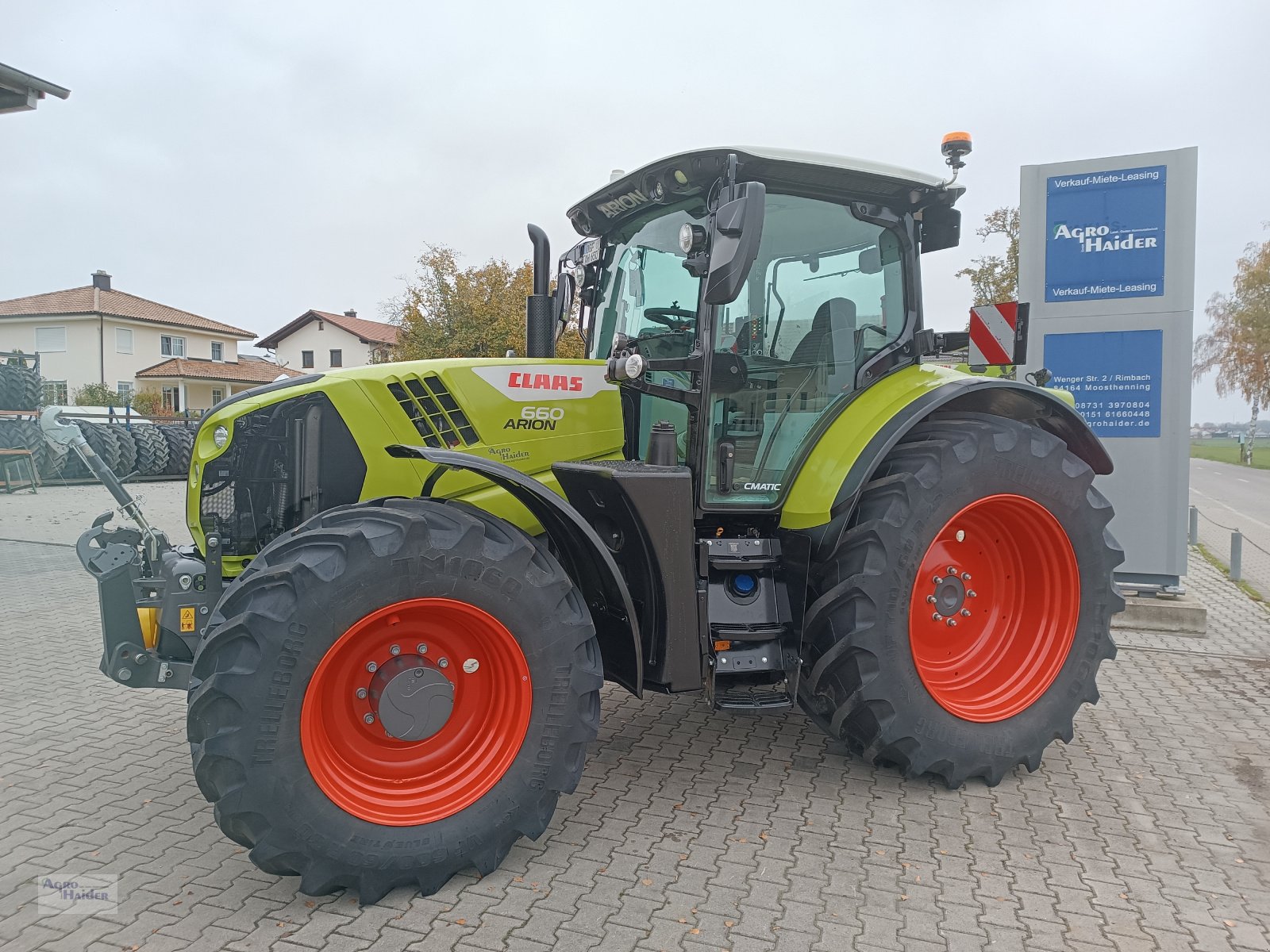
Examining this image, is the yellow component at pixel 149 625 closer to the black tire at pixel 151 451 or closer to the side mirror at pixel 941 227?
the side mirror at pixel 941 227

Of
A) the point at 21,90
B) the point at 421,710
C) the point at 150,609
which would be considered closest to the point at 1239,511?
the point at 421,710

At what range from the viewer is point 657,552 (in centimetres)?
349

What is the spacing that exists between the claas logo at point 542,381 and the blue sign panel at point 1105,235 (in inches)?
211

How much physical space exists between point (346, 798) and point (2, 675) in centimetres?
406

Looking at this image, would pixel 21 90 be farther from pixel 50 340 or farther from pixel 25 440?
pixel 50 340

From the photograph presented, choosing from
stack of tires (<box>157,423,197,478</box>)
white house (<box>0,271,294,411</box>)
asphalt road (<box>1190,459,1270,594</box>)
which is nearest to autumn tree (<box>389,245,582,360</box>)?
stack of tires (<box>157,423,197,478</box>)

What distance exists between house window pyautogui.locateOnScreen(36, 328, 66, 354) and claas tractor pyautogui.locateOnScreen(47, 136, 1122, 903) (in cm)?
4655

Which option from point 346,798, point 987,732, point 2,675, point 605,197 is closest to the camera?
point 346,798

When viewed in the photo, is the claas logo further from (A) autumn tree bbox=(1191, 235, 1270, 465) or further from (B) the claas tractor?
(A) autumn tree bbox=(1191, 235, 1270, 465)

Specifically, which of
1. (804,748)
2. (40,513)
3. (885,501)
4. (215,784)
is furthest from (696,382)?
(40,513)

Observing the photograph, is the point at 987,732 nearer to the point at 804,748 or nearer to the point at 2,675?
the point at 804,748

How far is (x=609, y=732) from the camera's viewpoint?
459 cm

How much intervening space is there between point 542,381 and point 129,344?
48.9 m

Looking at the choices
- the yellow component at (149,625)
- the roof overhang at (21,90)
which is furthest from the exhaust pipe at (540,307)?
the roof overhang at (21,90)
